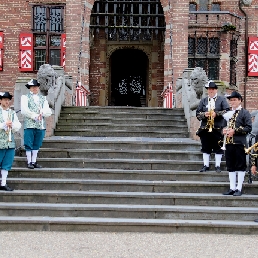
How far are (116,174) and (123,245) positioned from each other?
2.42 m

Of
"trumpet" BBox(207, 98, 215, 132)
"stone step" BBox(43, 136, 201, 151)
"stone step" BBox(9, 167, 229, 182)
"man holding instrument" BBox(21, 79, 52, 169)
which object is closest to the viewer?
"stone step" BBox(9, 167, 229, 182)

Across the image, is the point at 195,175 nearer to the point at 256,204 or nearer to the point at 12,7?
the point at 256,204

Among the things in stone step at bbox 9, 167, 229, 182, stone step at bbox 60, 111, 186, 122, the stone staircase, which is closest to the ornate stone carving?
stone step at bbox 60, 111, 186, 122

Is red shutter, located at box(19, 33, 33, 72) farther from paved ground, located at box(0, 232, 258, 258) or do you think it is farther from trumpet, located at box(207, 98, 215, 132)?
paved ground, located at box(0, 232, 258, 258)

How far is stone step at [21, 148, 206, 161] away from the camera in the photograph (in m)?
9.12

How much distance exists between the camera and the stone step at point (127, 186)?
779cm

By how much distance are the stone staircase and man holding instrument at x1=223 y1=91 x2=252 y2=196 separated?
0.28 metres

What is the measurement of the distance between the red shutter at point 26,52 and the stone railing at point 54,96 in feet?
19.7

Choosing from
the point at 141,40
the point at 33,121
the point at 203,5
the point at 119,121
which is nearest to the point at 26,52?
the point at 141,40

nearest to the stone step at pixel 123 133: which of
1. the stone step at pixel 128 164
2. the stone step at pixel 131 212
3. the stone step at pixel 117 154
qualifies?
the stone step at pixel 117 154

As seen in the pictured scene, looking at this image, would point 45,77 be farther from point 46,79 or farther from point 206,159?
point 206,159

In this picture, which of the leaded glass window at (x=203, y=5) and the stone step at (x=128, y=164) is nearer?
the stone step at (x=128, y=164)

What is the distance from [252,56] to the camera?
19984mm

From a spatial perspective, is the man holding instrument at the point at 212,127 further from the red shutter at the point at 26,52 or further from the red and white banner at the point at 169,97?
the red shutter at the point at 26,52
